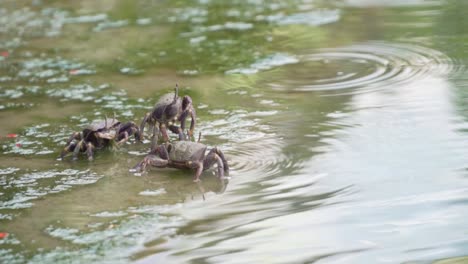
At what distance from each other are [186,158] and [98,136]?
1011 mm

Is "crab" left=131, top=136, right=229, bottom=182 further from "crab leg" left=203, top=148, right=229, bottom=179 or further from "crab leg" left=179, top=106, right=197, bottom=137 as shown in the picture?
"crab leg" left=179, top=106, right=197, bottom=137

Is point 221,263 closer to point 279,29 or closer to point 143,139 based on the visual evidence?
point 143,139

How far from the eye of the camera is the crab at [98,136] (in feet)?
22.1

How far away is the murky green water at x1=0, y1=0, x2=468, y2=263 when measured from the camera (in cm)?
502

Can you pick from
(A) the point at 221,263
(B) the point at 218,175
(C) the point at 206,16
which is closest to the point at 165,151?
(B) the point at 218,175

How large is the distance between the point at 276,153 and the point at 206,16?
20.2 feet

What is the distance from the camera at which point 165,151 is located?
6.21m

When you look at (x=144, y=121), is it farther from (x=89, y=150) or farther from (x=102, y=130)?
(x=89, y=150)

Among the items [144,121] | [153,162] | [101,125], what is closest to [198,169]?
[153,162]

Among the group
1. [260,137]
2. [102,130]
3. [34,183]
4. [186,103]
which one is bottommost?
[34,183]

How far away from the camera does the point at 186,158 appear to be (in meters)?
6.09

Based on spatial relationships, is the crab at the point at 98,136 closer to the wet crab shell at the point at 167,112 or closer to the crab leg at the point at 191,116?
the wet crab shell at the point at 167,112

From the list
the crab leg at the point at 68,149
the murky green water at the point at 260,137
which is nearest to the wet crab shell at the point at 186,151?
the murky green water at the point at 260,137

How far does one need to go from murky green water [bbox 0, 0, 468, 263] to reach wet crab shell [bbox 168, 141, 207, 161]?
0.16 m
